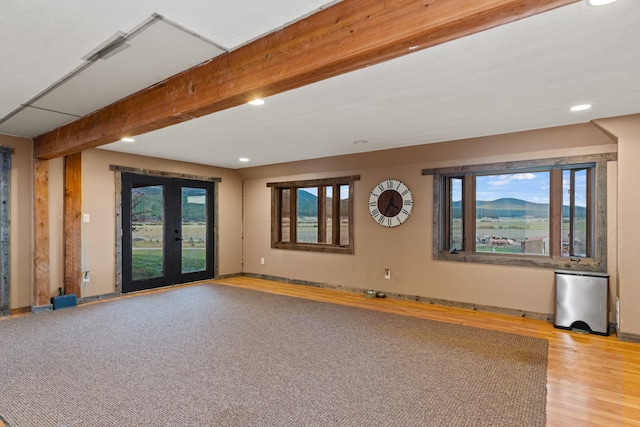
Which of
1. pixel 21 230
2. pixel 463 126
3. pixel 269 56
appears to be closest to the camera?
pixel 269 56

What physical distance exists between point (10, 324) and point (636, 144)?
23.9ft

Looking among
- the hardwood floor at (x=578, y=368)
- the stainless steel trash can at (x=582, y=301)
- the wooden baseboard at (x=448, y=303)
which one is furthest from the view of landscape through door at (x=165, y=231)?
the stainless steel trash can at (x=582, y=301)

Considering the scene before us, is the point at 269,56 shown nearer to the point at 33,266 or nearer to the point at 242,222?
the point at 33,266

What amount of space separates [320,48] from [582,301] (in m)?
4.15

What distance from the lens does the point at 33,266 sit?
4.80 m

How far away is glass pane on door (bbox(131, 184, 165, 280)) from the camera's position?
19.7 ft

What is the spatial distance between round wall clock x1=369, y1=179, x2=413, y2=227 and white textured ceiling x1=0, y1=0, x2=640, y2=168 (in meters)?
1.06

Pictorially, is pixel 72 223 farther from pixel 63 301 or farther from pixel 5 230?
pixel 63 301

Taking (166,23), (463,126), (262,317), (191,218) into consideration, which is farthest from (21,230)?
(463,126)

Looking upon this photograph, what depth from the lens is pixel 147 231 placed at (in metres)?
6.18

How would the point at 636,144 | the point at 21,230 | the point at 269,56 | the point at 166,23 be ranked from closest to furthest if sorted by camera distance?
the point at 166,23, the point at 269,56, the point at 636,144, the point at 21,230

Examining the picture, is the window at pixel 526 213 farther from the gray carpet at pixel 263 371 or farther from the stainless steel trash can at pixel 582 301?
the gray carpet at pixel 263 371

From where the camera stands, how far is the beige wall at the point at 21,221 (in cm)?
469

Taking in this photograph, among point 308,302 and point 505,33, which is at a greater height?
point 505,33
